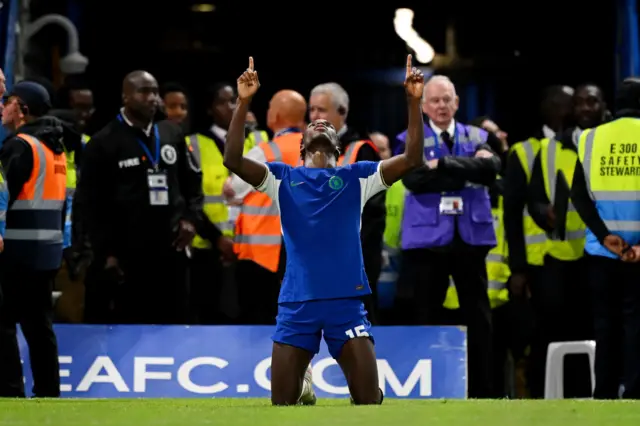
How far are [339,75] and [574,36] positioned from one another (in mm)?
3462

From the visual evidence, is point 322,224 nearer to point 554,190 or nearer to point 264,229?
point 264,229

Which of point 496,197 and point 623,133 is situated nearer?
point 623,133

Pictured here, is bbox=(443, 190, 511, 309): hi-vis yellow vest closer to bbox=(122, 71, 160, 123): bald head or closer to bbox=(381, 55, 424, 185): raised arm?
bbox=(122, 71, 160, 123): bald head

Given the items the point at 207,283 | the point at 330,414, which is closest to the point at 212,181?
the point at 207,283

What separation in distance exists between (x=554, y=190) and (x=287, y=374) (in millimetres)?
3602

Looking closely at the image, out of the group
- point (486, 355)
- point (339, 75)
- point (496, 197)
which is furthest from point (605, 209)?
point (339, 75)

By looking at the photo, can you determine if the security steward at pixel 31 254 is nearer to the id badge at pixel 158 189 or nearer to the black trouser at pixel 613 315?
the id badge at pixel 158 189

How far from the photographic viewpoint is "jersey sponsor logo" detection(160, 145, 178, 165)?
40.2 ft

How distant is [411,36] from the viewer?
2216 centimetres

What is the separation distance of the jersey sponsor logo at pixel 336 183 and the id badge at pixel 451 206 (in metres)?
2.41

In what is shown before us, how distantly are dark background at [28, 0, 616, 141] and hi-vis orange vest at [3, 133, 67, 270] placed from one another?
737 cm

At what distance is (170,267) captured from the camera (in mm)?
12266

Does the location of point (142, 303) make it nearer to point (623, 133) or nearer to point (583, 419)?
point (623, 133)

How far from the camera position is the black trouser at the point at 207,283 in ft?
45.7
